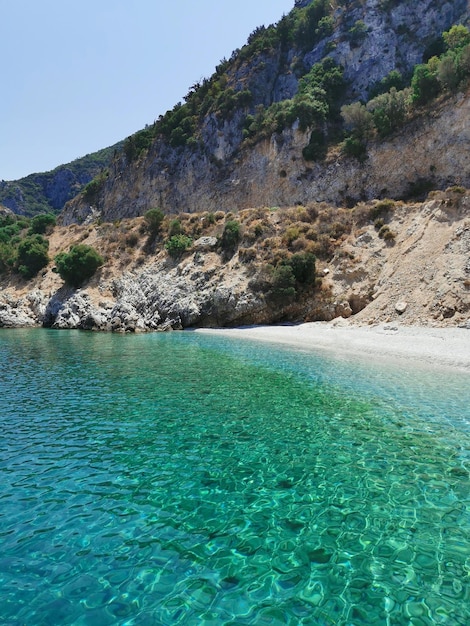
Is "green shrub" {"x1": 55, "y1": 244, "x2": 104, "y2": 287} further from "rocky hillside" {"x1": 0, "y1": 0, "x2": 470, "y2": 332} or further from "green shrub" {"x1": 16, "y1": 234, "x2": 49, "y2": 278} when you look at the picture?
"green shrub" {"x1": 16, "y1": 234, "x2": 49, "y2": 278}

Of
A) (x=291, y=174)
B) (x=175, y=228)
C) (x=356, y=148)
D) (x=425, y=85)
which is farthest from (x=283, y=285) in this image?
(x=425, y=85)

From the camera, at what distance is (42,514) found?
20.6 ft

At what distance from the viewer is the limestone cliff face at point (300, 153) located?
48125 millimetres

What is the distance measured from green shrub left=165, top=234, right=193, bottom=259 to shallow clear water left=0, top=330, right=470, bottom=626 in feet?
120

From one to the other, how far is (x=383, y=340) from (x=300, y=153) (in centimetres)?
4470

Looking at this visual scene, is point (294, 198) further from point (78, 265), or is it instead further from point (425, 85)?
point (78, 265)

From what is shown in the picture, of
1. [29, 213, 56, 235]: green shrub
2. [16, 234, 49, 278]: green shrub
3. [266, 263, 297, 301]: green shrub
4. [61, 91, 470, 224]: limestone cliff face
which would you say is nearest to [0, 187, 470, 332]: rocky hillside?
[266, 263, 297, 301]: green shrub

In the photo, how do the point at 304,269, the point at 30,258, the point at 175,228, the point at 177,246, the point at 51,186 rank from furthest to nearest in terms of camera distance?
the point at 51,186 < the point at 30,258 < the point at 175,228 < the point at 177,246 < the point at 304,269

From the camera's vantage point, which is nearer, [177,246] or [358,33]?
[177,246]

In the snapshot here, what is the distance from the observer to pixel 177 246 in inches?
1922

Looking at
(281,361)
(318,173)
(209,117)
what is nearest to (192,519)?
(281,361)

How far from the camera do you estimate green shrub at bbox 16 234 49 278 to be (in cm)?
5847

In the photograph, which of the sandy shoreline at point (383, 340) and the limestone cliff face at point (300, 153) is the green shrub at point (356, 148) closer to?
the limestone cliff face at point (300, 153)

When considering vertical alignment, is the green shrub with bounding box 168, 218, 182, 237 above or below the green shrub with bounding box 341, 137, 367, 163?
below
